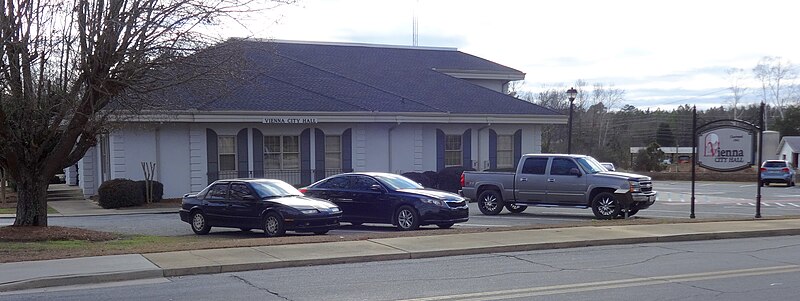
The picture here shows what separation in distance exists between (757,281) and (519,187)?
11954 mm

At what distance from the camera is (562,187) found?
853 inches

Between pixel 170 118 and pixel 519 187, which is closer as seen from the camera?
pixel 519 187

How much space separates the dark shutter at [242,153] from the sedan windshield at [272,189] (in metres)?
12.2

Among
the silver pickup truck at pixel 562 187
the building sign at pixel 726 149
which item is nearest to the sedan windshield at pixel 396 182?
the silver pickup truck at pixel 562 187

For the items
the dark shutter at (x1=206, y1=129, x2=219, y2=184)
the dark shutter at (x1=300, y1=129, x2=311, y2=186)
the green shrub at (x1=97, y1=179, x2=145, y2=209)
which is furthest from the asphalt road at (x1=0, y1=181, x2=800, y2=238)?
the dark shutter at (x1=300, y1=129, x2=311, y2=186)

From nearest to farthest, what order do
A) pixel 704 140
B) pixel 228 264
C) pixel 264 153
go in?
pixel 228 264, pixel 704 140, pixel 264 153

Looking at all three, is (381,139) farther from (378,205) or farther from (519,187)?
(378,205)

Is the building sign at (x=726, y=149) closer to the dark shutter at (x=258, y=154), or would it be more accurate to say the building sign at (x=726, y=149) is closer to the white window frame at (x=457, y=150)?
the white window frame at (x=457, y=150)

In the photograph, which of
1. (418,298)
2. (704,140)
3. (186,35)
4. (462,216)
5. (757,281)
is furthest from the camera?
(704,140)

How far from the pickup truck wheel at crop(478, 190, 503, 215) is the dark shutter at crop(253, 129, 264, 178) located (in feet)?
36.0

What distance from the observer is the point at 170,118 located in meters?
27.0

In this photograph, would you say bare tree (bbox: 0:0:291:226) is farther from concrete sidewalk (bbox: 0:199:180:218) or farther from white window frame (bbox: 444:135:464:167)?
white window frame (bbox: 444:135:464:167)

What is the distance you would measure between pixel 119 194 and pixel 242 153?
5.11 metres

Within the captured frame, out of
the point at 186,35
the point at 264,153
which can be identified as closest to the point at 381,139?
the point at 264,153
